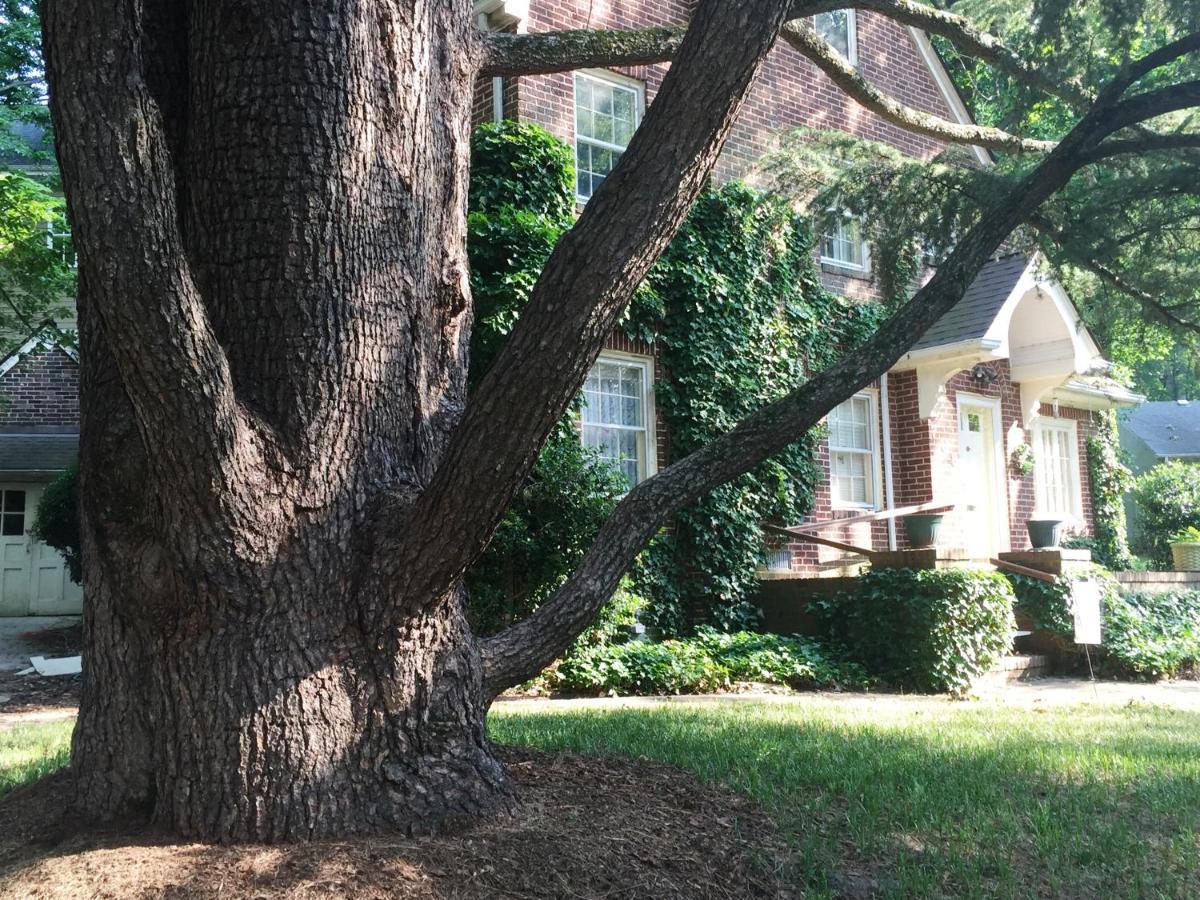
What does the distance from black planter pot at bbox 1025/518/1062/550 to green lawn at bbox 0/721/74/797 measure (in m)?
10.7

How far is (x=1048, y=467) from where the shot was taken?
58.9 ft

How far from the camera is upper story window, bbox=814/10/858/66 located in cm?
1573

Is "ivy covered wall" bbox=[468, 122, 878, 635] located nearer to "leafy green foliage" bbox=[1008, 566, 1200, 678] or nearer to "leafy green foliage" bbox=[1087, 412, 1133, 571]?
"leafy green foliage" bbox=[1008, 566, 1200, 678]

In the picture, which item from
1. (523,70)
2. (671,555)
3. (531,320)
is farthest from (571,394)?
(671,555)

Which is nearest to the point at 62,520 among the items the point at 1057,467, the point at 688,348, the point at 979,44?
the point at 688,348

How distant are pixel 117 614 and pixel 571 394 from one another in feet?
5.62

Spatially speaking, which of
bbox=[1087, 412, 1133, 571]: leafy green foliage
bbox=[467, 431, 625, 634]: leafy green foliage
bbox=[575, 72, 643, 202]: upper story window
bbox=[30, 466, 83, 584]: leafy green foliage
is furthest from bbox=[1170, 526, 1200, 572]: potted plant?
bbox=[30, 466, 83, 584]: leafy green foliage

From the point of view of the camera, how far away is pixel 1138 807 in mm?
4953

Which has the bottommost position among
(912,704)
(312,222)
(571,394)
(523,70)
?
(912,704)

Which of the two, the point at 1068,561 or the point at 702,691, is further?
the point at 1068,561

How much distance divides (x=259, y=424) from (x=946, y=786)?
371 cm

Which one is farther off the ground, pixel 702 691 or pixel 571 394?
pixel 571 394

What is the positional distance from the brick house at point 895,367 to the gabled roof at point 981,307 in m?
0.03

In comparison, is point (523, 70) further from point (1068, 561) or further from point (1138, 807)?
point (1068, 561)
